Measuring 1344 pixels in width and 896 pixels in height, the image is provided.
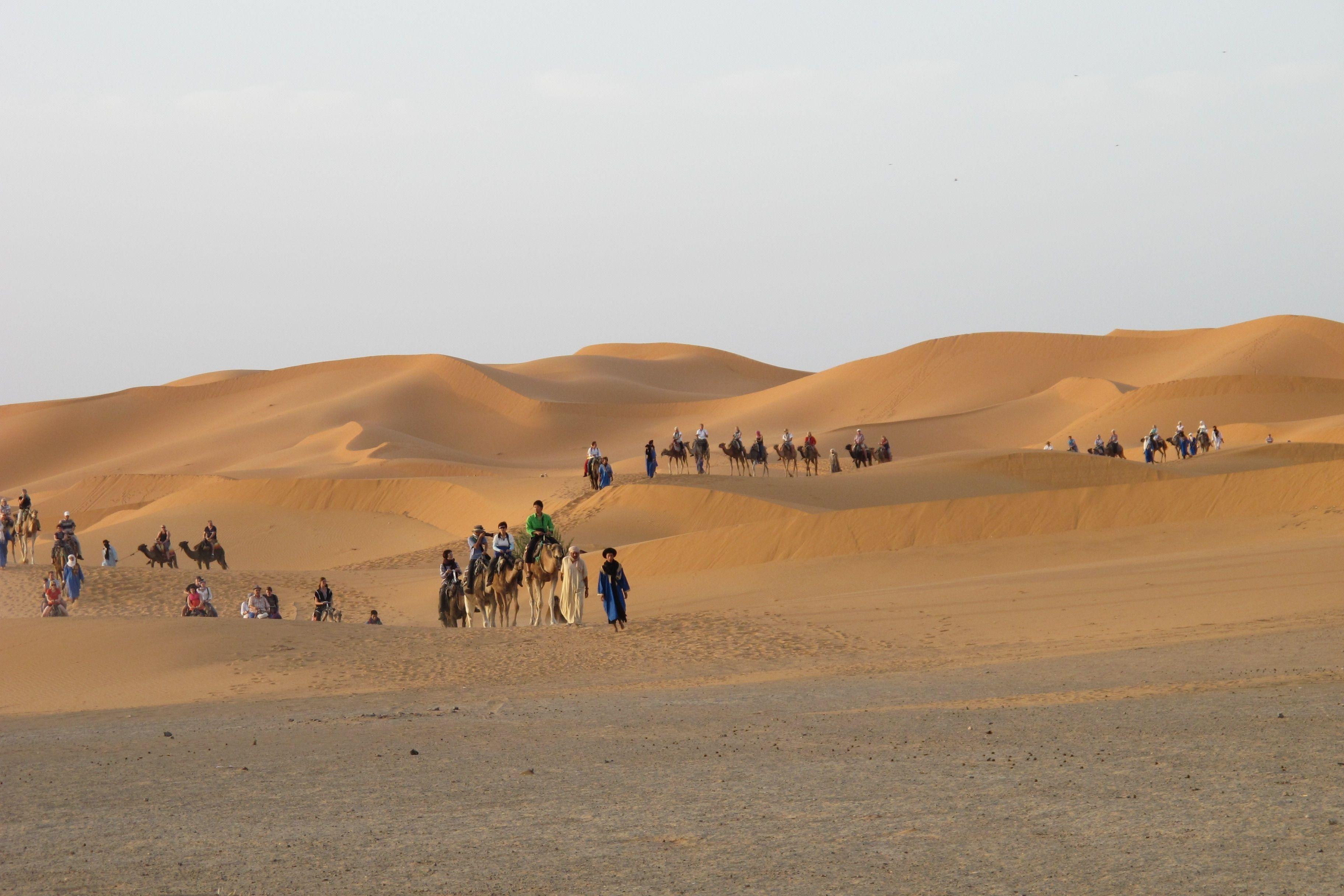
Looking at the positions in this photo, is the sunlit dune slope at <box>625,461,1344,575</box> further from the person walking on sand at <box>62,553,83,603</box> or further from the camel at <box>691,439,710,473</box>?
the camel at <box>691,439,710,473</box>

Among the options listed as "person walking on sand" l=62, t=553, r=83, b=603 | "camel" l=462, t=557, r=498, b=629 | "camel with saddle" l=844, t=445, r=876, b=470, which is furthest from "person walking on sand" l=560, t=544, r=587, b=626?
"camel with saddle" l=844, t=445, r=876, b=470

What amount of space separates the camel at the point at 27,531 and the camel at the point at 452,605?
12.9m

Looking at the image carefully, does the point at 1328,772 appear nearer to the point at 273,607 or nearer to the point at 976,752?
the point at 976,752

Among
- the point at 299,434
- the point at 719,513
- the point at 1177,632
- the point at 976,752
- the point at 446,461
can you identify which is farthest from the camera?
the point at 299,434

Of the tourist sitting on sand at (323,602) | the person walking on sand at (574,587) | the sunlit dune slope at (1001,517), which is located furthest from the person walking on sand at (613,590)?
the sunlit dune slope at (1001,517)

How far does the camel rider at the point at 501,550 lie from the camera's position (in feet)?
63.5

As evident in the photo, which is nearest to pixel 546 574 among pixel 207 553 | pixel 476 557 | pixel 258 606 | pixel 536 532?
pixel 536 532

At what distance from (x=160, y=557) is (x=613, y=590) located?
1740 cm

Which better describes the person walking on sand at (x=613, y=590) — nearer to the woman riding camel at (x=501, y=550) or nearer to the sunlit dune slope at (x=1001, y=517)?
the woman riding camel at (x=501, y=550)

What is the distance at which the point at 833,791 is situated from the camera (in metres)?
7.82

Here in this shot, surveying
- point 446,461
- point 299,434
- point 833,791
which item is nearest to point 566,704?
point 833,791

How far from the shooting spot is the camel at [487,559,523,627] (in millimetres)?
19625

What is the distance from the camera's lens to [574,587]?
19219 millimetres

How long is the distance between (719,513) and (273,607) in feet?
50.2
